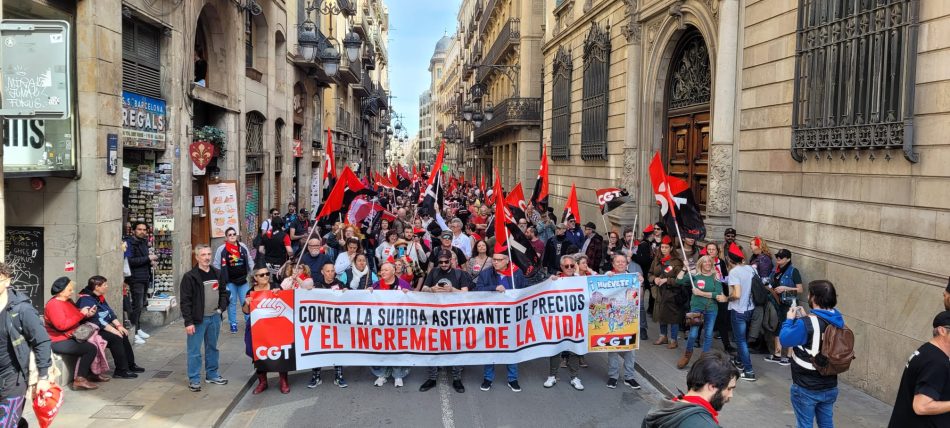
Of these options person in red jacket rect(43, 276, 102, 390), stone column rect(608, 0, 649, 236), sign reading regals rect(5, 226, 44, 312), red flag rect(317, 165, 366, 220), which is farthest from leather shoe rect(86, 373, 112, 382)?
stone column rect(608, 0, 649, 236)

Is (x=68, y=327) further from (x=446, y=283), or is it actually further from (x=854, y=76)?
(x=854, y=76)

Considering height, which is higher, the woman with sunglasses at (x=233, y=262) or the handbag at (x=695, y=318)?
the woman with sunglasses at (x=233, y=262)

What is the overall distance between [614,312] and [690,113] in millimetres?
8624

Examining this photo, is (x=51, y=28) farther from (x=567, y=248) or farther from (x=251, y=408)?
(x=567, y=248)

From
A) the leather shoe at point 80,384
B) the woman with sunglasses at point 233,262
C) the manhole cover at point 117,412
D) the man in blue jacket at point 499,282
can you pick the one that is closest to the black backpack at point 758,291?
the man in blue jacket at point 499,282

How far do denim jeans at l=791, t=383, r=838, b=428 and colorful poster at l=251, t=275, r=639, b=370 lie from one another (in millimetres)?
3276

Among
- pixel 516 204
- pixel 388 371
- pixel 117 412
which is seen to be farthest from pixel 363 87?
pixel 117 412

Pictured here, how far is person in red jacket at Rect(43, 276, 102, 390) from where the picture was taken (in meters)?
7.89

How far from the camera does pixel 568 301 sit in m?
9.07

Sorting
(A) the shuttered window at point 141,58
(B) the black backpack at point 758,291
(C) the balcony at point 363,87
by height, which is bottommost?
(B) the black backpack at point 758,291

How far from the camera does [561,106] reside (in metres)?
26.3

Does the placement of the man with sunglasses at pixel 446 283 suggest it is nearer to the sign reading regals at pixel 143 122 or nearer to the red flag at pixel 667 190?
the red flag at pixel 667 190

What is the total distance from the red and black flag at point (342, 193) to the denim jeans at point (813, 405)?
286 inches

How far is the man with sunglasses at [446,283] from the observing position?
29.3 ft
